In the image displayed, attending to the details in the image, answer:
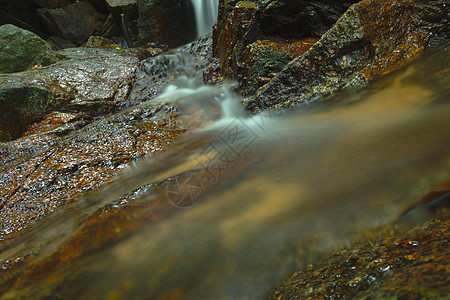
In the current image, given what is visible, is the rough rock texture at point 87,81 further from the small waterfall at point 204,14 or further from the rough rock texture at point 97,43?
the rough rock texture at point 97,43

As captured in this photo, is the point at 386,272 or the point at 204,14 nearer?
the point at 386,272

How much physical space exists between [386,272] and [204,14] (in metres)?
14.7

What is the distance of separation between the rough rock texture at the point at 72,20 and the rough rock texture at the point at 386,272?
21.7 m

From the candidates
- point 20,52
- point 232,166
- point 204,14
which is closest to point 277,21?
point 232,166

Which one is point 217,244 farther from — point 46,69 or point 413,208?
point 46,69

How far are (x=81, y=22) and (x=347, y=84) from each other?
20067mm

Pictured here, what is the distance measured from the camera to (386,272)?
100 cm

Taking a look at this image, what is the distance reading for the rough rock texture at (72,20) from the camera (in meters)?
17.0

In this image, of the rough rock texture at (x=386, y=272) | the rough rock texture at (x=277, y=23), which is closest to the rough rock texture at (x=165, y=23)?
the rough rock texture at (x=277, y=23)

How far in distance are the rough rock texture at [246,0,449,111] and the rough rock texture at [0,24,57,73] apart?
28.7 ft

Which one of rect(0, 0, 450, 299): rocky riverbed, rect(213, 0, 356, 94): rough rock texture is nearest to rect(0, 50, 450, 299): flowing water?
rect(0, 0, 450, 299): rocky riverbed

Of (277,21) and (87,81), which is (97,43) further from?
(277,21)

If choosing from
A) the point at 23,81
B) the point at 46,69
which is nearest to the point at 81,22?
the point at 46,69

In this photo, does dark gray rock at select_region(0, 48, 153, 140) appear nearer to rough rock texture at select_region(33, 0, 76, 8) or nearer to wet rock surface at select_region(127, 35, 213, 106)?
wet rock surface at select_region(127, 35, 213, 106)
